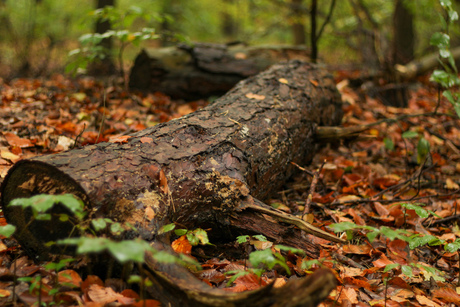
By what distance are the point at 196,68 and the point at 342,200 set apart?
2760 millimetres

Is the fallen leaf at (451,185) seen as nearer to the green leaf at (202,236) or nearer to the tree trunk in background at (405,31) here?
the green leaf at (202,236)

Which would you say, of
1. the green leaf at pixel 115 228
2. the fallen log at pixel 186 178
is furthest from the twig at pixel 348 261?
the green leaf at pixel 115 228

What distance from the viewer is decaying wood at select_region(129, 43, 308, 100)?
4.45 m

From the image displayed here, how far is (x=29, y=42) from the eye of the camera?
580 cm

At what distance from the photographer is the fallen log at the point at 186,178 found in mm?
1526

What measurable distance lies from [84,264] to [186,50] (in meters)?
3.71

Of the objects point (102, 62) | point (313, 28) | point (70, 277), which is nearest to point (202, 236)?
point (70, 277)

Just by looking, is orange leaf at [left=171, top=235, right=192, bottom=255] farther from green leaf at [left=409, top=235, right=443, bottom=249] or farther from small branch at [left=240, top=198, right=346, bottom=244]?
green leaf at [left=409, top=235, right=443, bottom=249]

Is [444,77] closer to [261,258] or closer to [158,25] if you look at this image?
[261,258]

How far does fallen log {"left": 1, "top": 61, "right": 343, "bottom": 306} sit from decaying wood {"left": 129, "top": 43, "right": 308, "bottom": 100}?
177cm

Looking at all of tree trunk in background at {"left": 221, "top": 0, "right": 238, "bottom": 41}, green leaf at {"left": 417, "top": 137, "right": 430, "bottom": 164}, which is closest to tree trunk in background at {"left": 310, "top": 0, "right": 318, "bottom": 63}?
green leaf at {"left": 417, "top": 137, "right": 430, "bottom": 164}

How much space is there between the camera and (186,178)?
72.2 inches

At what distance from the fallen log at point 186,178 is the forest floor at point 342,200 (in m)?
0.16

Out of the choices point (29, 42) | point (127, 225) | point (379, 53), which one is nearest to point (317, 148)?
point (127, 225)
